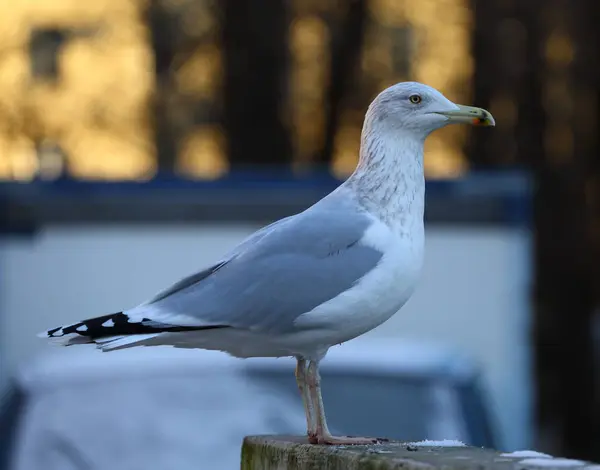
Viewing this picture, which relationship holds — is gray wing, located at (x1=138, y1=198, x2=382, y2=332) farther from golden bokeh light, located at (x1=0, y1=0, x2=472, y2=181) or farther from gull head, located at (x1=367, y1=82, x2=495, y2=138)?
golden bokeh light, located at (x1=0, y1=0, x2=472, y2=181)

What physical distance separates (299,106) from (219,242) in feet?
42.3

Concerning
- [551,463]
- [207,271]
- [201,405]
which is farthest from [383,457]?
[201,405]

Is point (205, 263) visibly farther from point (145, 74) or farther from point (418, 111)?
point (145, 74)

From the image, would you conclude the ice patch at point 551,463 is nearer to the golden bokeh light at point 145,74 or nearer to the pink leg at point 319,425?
the pink leg at point 319,425

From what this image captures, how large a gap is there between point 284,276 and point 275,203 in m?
5.80

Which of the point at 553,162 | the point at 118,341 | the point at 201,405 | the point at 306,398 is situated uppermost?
the point at 118,341

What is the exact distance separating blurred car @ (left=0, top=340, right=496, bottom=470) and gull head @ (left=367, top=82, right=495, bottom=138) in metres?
2.72

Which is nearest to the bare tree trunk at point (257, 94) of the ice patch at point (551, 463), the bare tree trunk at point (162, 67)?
the bare tree trunk at point (162, 67)

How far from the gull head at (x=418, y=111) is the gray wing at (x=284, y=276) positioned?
0.86ft

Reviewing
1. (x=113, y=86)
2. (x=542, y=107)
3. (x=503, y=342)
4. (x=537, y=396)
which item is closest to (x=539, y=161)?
(x=542, y=107)

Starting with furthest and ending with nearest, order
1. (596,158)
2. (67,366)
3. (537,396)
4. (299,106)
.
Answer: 1. (299,106)
2. (596,158)
3. (537,396)
4. (67,366)

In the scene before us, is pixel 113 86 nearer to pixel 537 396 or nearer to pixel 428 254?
pixel 537 396

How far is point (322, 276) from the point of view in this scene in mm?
3703

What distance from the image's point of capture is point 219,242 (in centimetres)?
923
